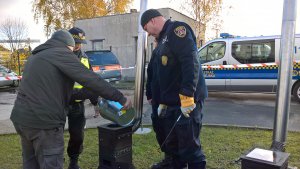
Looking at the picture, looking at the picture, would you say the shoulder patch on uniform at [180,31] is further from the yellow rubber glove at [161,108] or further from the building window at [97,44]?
the building window at [97,44]

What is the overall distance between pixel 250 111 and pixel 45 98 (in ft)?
21.7

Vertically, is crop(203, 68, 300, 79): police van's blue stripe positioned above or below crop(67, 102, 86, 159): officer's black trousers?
above

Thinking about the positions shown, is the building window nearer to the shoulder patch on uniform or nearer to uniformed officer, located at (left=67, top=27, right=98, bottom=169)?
uniformed officer, located at (left=67, top=27, right=98, bottom=169)

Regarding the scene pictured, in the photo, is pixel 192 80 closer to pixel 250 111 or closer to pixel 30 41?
pixel 250 111

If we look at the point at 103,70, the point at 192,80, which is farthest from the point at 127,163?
the point at 103,70

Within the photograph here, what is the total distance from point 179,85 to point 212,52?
271 inches

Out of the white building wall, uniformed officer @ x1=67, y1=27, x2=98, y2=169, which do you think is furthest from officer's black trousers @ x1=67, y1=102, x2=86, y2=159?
the white building wall

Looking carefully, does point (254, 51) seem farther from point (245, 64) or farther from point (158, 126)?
point (158, 126)

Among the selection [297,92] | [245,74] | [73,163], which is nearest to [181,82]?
[73,163]

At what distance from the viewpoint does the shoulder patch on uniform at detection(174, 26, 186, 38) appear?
344cm

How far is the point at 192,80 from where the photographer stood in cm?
331

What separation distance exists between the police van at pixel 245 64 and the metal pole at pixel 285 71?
5449 mm

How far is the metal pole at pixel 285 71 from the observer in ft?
12.7

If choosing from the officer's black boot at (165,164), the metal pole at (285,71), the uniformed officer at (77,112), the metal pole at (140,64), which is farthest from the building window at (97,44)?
A: the metal pole at (285,71)
